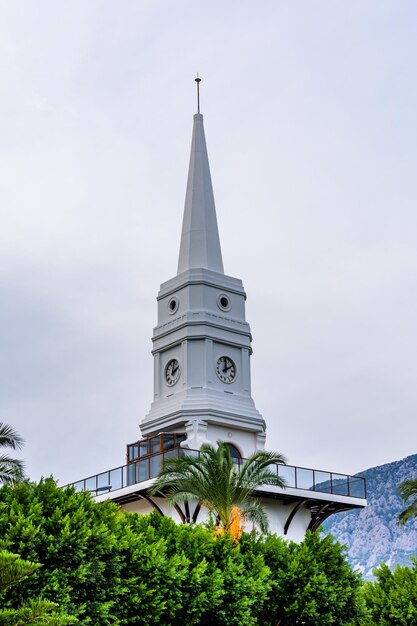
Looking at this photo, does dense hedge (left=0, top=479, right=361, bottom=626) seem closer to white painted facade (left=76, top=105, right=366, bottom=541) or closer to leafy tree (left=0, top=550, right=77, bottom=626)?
leafy tree (left=0, top=550, right=77, bottom=626)

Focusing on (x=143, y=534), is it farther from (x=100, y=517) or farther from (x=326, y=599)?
(x=326, y=599)

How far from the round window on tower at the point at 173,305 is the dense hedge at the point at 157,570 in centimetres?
1589

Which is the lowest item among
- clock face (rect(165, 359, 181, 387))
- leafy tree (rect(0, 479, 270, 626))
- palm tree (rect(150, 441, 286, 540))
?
leafy tree (rect(0, 479, 270, 626))

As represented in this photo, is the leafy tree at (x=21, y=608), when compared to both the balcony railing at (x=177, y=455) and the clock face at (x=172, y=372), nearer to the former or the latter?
the balcony railing at (x=177, y=455)

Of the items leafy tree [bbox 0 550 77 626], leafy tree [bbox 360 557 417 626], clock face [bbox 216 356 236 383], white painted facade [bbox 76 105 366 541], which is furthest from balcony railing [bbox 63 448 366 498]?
leafy tree [bbox 0 550 77 626]

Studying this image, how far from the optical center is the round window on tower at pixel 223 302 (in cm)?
4844

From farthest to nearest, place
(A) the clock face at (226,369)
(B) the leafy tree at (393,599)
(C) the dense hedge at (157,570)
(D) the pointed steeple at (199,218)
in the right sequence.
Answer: (D) the pointed steeple at (199,218)
(A) the clock face at (226,369)
(B) the leafy tree at (393,599)
(C) the dense hedge at (157,570)

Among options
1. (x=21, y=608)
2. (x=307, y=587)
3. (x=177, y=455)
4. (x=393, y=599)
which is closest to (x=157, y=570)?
(x=21, y=608)

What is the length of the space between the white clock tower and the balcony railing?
1921 mm

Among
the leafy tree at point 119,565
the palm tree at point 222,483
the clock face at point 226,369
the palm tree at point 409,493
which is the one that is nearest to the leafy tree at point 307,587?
the leafy tree at point 119,565

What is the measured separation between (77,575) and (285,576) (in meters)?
8.43

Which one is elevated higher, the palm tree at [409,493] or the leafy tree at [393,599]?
the palm tree at [409,493]

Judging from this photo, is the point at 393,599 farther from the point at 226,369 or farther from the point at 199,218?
the point at 199,218

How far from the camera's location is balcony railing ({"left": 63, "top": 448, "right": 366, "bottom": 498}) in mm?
43656
